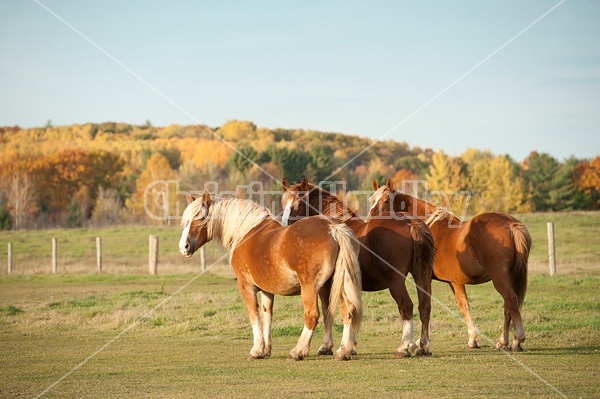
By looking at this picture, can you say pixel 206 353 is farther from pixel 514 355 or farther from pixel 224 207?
pixel 514 355

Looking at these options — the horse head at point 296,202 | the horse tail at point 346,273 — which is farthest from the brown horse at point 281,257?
the horse head at point 296,202

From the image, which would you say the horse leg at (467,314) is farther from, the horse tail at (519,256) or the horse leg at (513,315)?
the horse tail at (519,256)

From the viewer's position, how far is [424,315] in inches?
420

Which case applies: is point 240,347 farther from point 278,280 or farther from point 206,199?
point 206,199

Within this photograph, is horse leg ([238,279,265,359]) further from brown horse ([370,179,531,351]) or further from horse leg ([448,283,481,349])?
horse leg ([448,283,481,349])

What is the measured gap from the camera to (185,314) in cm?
1648

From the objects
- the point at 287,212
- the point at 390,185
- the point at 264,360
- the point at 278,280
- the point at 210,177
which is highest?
the point at 210,177

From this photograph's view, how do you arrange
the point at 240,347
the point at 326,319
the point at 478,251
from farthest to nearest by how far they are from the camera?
1. the point at 240,347
2. the point at 478,251
3. the point at 326,319

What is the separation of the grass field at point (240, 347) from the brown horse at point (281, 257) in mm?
619

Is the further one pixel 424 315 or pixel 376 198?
pixel 376 198

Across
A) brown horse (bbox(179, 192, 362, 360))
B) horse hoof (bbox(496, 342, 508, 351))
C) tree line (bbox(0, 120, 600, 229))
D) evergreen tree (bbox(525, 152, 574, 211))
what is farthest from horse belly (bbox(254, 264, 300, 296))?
evergreen tree (bbox(525, 152, 574, 211))

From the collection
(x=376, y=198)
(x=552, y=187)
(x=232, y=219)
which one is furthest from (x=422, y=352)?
(x=552, y=187)

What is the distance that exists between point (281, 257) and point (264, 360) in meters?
1.59

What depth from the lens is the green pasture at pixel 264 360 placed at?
7.89m
